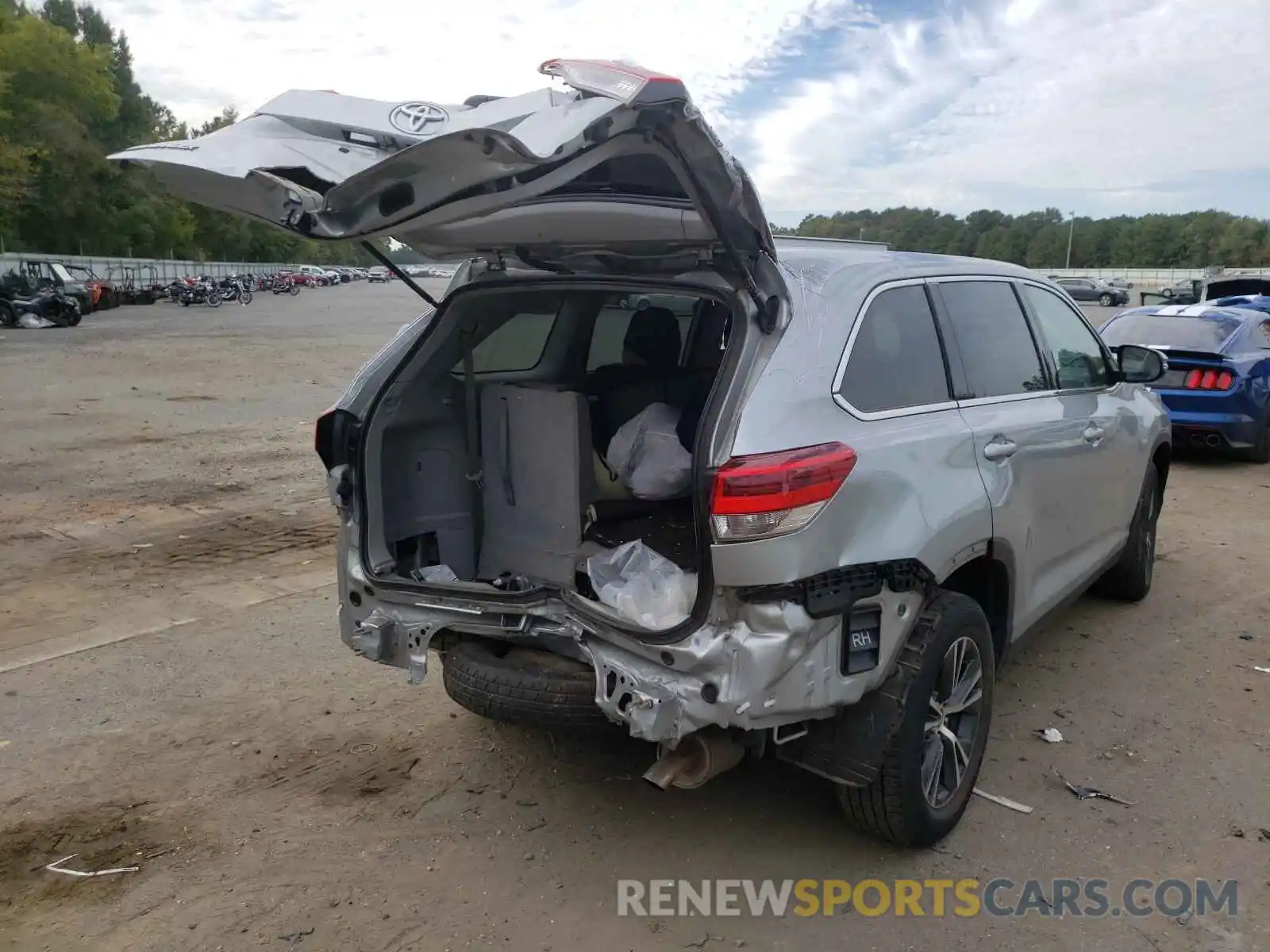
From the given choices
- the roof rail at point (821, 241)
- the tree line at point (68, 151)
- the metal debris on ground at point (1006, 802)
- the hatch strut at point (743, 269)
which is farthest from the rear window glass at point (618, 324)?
the tree line at point (68, 151)

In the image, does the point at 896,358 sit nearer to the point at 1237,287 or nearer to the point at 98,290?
the point at 1237,287

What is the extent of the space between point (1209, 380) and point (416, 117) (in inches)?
352

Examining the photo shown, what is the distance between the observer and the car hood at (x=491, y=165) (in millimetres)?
2367

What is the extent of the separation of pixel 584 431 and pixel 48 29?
6753cm

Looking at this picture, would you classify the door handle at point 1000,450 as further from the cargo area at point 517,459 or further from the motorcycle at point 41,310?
the motorcycle at point 41,310

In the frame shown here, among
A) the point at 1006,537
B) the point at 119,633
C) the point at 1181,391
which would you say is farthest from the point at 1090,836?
the point at 1181,391

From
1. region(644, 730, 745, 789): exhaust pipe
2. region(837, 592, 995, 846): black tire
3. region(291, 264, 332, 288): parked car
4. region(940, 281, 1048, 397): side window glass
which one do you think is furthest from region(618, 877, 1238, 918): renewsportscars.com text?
region(291, 264, 332, 288): parked car

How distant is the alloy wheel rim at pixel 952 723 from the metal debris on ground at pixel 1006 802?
30 cm

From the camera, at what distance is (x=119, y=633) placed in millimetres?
5195

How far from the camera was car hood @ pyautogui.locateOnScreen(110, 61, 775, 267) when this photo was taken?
2.37 m

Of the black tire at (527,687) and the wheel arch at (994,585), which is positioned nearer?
the black tire at (527,687)

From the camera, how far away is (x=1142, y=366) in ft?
16.8

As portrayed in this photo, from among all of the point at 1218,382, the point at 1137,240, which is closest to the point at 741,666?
the point at 1218,382

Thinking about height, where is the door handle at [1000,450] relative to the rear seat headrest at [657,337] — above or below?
below
